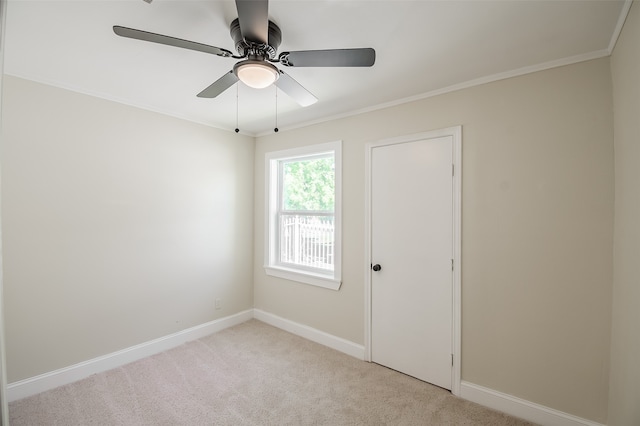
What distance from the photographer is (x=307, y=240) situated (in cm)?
350

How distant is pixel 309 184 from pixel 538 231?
2293 millimetres

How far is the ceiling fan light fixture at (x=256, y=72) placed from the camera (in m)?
1.43

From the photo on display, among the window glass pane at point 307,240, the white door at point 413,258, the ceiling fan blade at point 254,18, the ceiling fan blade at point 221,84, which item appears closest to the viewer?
the ceiling fan blade at point 254,18

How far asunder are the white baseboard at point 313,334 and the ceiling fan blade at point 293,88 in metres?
2.35

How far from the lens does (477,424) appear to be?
1.97m

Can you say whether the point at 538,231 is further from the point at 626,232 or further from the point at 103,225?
the point at 103,225

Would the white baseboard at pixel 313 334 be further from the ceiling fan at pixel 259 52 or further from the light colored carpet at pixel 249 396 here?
the ceiling fan at pixel 259 52

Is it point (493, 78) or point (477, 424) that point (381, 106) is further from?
point (477, 424)

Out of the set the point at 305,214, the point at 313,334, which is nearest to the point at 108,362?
the point at 313,334

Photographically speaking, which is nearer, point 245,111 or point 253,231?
point 245,111

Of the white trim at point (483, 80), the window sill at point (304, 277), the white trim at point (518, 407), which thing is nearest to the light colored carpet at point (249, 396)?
the white trim at point (518, 407)

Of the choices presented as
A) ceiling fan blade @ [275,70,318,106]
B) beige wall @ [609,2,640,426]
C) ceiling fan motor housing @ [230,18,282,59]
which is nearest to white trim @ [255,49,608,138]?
beige wall @ [609,2,640,426]

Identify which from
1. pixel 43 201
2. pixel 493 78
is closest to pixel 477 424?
pixel 493 78

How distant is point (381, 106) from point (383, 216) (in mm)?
1053
